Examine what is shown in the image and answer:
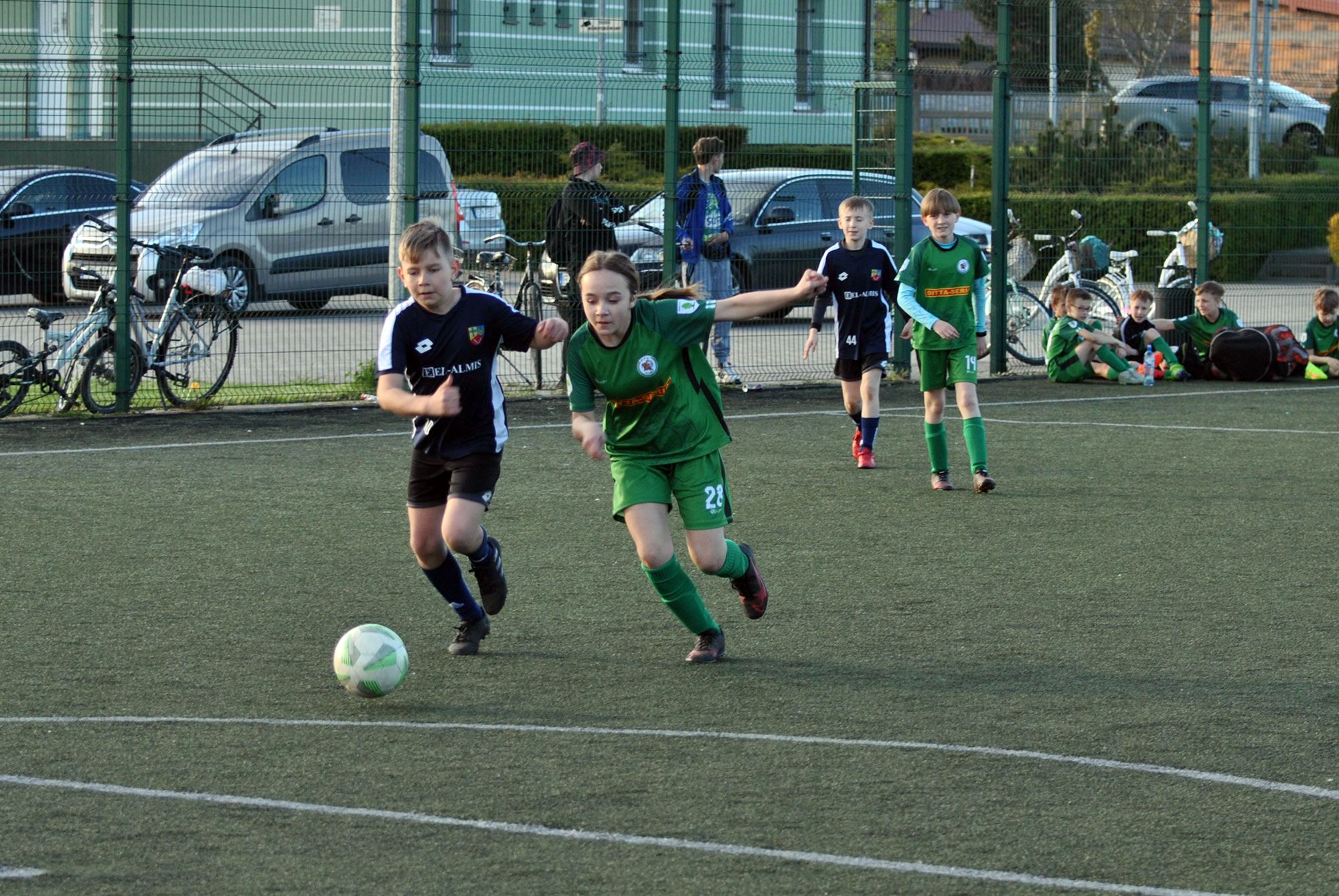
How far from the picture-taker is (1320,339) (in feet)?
54.5

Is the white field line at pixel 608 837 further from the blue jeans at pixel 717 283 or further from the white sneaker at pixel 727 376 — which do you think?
the white sneaker at pixel 727 376

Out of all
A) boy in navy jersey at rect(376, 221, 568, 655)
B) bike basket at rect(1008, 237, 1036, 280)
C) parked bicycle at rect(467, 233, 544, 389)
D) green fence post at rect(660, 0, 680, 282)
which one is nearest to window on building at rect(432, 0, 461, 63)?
parked bicycle at rect(467, 233, 544, 389)

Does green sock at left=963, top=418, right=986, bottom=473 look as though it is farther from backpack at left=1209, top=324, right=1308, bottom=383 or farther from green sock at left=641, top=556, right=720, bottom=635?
backpack at left=1209, top=324, right=1308, bottom=383

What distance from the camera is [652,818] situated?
4.68 meters

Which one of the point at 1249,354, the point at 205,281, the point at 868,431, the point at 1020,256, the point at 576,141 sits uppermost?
the point at 576,141

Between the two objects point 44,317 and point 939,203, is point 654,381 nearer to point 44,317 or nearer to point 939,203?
point 939,203

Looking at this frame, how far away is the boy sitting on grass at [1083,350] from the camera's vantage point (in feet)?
52.3

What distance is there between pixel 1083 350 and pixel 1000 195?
173cm

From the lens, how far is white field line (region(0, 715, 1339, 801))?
502 centimetres

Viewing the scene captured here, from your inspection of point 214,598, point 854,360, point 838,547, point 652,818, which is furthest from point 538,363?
point 652,818

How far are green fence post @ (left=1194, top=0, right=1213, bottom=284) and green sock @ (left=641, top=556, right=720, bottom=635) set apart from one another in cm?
1236

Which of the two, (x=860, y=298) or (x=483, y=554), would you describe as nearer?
(x=483, y=554)

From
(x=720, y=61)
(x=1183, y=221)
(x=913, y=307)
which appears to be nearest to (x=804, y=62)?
(x=720, y=61)

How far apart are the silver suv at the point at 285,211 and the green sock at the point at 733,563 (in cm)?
816
